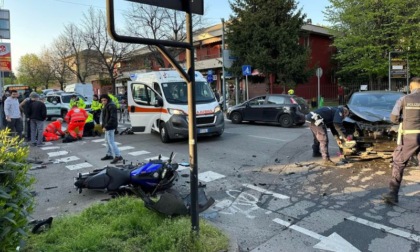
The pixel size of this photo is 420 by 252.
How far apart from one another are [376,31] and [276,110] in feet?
49.9

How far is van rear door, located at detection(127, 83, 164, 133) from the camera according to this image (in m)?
12.0

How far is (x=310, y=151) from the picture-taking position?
945 cm

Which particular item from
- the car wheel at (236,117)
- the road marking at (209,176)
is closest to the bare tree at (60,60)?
the car wheel at (236,117)

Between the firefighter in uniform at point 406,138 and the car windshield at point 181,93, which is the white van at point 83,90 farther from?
the firefighter in uniform at point 406,138

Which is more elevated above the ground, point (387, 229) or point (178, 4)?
point (178, 4)

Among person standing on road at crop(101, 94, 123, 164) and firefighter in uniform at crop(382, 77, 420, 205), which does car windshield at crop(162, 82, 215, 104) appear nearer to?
person standing on road at crop(101, 94, 123, 164)

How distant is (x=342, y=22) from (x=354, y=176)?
79.3ft

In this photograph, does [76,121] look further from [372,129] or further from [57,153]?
[372,129]

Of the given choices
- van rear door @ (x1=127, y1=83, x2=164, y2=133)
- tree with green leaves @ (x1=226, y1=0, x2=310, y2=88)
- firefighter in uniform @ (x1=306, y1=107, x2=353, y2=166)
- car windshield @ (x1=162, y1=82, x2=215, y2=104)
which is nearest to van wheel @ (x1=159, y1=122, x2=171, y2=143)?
van rear door @ (x1=127, y1=83, x2=164, y2=133)

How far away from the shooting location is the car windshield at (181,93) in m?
11.7

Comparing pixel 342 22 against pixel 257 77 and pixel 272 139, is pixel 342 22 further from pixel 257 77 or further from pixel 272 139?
pixel 272 139

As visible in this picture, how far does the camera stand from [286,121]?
605 inches

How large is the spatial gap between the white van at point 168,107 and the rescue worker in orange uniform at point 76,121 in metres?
2.21

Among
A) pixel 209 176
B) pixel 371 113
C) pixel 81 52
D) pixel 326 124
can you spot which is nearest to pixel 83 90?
pixel 81 52
